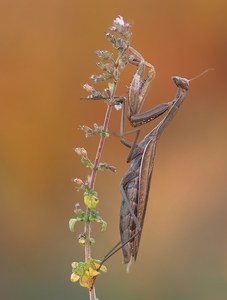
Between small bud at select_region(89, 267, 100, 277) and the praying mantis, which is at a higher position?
the praying mantis

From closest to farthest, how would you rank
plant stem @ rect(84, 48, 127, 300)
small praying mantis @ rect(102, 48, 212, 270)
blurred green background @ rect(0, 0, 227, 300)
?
1. plant stem @ rect(84, 48, 127, 300)
2. small praying mantis @ rect(102, 48, 212, 270)
3. blurred green background @ rect(0, 0, 227, 300)

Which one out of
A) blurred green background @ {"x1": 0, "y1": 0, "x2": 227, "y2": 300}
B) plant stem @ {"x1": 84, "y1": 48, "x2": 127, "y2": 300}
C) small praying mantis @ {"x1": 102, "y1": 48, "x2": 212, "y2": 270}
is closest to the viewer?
plant stem @ {"x1": 84, "y1": 48, "x2": 127, "y2": 300}

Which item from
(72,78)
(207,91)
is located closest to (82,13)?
(72,78)

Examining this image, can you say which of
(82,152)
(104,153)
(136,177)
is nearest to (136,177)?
(136,177)

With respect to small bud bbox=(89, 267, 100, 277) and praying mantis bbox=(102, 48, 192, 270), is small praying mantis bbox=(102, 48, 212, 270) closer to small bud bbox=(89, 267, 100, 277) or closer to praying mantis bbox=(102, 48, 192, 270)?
praying mantis bbox=(102, 48, 192, 270)

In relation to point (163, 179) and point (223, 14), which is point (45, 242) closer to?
point (163, 179)

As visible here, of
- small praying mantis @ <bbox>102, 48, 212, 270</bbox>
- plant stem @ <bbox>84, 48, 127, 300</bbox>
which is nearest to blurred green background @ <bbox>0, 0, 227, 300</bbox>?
small praying mantis @ <bbox>102, 48, 212, 270</bbox>

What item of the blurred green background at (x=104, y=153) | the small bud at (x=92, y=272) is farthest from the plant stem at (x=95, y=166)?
the blurred green background at (x=104, y=153)

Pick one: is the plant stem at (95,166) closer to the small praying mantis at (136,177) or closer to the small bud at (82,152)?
the small bud at (82,152)

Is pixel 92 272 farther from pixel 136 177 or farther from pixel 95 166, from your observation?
pixel 136 177
